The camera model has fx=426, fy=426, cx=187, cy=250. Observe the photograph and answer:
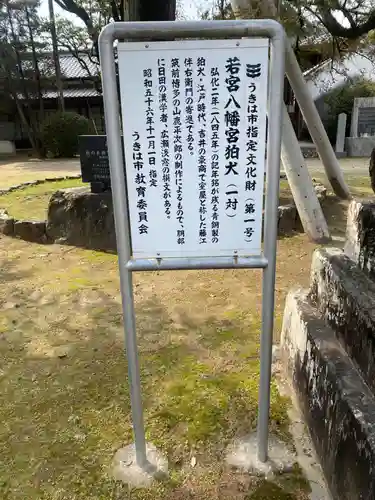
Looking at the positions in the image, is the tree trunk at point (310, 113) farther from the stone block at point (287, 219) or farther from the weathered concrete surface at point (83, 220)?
the weathered concrete surface at point (83, 220)

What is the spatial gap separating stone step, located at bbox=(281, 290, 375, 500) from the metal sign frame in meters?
0.27

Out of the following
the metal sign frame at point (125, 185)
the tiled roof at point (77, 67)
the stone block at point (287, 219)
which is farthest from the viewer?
the tiled roof at point (77, 67)

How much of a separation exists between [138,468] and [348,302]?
1.26 metres

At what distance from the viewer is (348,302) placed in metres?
2.05

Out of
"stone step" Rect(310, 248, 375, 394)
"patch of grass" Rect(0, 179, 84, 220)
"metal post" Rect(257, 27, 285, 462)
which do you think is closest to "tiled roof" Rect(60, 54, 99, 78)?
"patch of grass" Rect(0, 179, 84, 220)

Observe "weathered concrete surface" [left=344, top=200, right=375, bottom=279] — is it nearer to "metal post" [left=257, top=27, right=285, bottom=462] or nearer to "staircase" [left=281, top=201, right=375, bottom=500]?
"staircase" [left=281, top=201, right=375, bottom=500]

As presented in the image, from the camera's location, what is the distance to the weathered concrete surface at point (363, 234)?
2068 mm

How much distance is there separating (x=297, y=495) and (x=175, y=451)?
1.94 feet

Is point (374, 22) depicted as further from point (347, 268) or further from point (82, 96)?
point (82, 96)

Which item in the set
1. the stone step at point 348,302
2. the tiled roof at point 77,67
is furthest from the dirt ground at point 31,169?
the stone step at point 348,302

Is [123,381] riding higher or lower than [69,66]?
lower

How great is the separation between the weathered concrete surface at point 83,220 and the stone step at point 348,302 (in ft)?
10.6

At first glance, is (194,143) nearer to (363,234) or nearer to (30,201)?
(363,234)

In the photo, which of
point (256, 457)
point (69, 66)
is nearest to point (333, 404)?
point (256, 457)
